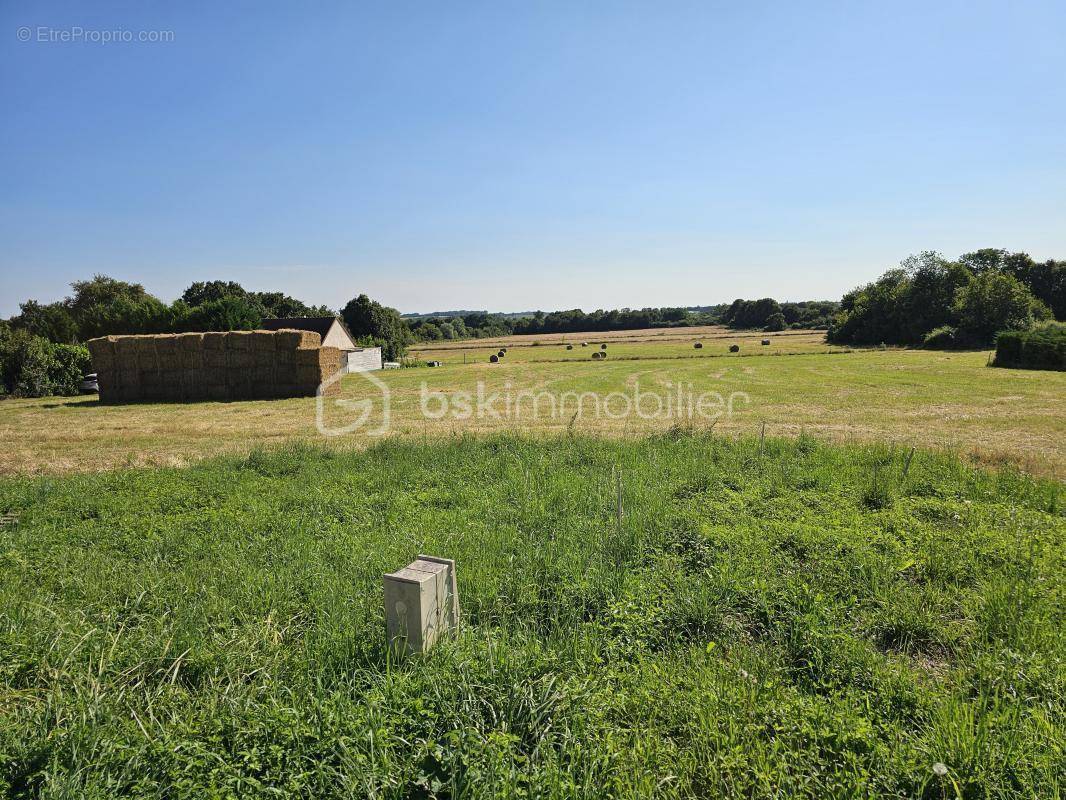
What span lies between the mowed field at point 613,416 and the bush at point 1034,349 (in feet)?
8.86

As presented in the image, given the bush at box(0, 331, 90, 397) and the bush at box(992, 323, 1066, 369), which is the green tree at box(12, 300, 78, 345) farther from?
the bush at box(992, 323, 1066, 369)

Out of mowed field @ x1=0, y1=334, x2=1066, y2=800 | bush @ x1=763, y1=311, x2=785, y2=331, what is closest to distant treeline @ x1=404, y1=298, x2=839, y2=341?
bush @ x1=763, y1=311, x2=785, y2=331

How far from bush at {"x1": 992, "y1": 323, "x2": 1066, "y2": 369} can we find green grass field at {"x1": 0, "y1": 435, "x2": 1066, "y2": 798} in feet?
99.3

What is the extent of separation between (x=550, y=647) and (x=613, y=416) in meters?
13.4

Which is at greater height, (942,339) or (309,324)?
(309,324)

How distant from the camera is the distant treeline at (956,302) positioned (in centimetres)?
4606

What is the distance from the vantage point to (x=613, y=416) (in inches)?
648

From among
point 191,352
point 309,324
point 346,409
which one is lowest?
point 346,409

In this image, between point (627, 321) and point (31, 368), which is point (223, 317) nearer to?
point (31, 368)

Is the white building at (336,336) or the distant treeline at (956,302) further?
the distant treeline at (956,302)

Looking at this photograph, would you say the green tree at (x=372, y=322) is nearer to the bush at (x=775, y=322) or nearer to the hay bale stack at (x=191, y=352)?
the hay bale stack at (x=191, y=352)

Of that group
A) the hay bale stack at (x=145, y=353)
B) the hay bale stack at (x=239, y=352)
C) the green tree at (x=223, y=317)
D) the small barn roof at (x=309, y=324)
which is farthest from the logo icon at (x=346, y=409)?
the green tree at (x=223, y=317)

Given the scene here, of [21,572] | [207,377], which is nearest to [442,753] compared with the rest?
[21,572]

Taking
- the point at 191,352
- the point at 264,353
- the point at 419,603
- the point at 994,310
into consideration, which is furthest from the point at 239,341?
the point at 994,310
